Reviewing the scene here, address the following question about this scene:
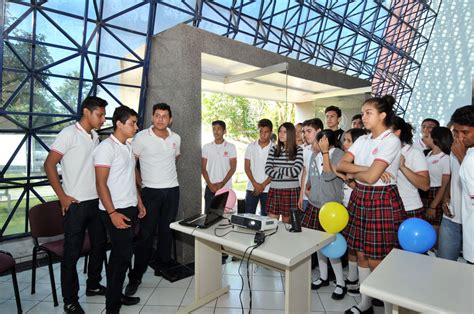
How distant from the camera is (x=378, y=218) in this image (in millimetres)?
1927

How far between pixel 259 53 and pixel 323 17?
6263 millimetres

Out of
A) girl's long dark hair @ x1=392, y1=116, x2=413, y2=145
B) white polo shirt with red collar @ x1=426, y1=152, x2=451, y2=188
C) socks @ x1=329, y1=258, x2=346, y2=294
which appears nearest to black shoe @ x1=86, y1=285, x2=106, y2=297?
socks @ x1=329, y1=258, x2=346, y2=294

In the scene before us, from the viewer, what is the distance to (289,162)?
2930 millimetres

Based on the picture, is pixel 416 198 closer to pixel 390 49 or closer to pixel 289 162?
pixel 289 162

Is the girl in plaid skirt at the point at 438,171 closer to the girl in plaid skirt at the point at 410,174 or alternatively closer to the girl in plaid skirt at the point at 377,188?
the girl in plaid skirt at the point at 410,174

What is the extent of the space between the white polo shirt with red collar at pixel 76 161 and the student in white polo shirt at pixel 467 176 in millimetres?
2581

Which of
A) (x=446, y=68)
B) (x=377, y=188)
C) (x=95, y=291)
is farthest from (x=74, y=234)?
(x=446, y=68)

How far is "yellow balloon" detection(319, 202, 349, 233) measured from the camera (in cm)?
205

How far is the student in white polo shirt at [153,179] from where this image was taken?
2.76m

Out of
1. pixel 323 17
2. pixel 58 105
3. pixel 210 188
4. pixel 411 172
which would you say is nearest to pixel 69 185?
pixel 210 188

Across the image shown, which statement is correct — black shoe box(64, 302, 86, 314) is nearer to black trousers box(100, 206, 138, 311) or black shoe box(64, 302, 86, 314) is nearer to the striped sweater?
black trousers box(100, 206, 138, 311)

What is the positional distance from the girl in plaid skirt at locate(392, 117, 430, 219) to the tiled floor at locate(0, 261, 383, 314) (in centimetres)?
88

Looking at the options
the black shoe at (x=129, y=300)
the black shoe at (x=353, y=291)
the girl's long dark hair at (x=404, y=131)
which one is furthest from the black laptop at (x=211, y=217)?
the girl's long dark hair at (x=404, y=131)

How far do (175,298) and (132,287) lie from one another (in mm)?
425
